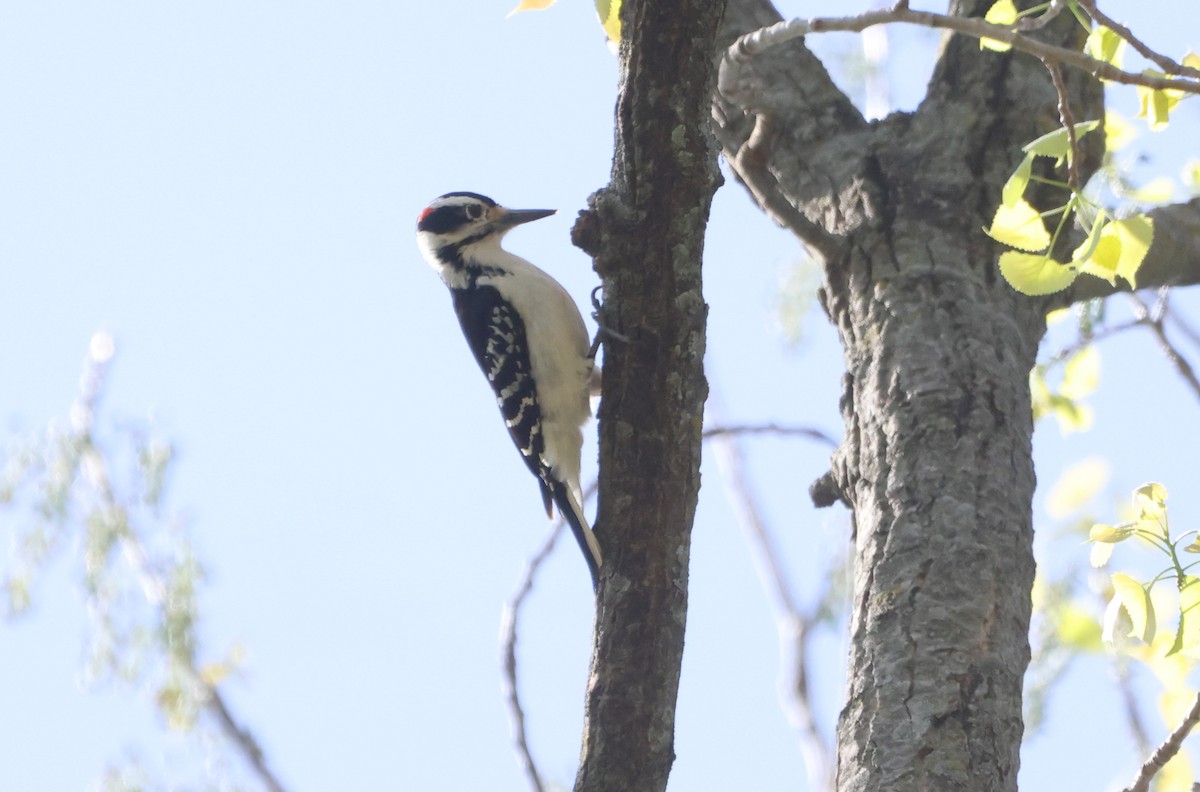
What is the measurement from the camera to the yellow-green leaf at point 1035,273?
207 cm

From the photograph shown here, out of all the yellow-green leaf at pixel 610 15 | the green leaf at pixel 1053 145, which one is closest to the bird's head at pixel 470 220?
the yellow-green leaf at pixel 610 15

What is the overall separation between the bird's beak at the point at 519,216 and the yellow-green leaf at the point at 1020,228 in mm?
2586

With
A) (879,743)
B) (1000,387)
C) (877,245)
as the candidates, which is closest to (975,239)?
(877,245)

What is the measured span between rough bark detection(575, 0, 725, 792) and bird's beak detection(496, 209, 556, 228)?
203 cm

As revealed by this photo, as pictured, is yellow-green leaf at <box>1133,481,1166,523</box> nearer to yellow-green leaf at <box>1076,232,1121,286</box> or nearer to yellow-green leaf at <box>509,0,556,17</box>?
yellow-green leaf at <box>1076,232,1121,286</box>

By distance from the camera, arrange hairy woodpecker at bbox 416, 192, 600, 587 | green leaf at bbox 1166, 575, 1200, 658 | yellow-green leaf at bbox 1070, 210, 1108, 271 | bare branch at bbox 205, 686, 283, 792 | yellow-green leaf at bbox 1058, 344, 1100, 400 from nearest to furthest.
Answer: yellow-green leaf at bbox 1070, 210, 1108, 271 → green leaf at bbox 1166, 575, 1200, 658 → bare branch at bbox 205, 686, 283, 792 → yellow-green leaf at bbox 1058, 344, 1100, 400 → hairy woodpecker at bbox 416, 192, 600, 587

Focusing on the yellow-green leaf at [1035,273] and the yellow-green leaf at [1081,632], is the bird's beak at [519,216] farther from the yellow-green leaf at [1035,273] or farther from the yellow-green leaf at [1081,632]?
the yellow-green leaf at [1035,273]

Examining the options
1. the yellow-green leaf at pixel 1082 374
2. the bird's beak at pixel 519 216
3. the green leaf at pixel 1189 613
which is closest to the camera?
the green leaf at pixel 1189 613

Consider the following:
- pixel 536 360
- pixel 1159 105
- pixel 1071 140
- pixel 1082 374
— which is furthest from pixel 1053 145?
pixel 536 360

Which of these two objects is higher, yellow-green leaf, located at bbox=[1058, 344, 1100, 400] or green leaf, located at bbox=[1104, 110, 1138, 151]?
green leaf, located at bbox=[1104, 110, 1138, 151]

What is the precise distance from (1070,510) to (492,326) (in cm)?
181

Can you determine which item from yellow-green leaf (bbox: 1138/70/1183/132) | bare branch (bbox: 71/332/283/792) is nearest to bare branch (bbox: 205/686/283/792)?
bare branch (bbox: 71/332/283/792)

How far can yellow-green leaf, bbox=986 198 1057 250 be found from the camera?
2.15 meters

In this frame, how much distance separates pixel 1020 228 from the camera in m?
2.16
